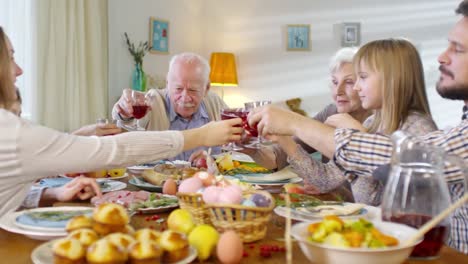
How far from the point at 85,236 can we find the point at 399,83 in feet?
4.58

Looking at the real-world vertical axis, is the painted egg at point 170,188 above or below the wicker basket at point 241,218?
below

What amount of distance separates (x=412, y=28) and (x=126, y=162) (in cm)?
509

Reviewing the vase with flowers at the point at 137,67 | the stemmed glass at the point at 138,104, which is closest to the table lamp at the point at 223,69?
the vase with flowers at the point at 137,67

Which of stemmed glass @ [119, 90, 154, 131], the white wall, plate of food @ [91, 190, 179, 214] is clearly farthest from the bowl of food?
the white wall

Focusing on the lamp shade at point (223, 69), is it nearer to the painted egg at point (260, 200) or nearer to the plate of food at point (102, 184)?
the plate of food at point (102, 184)

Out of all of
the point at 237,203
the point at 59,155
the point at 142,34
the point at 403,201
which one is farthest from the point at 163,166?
the point at 142,34

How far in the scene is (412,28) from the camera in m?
5.86

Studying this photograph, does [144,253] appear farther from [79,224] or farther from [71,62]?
[71,62]

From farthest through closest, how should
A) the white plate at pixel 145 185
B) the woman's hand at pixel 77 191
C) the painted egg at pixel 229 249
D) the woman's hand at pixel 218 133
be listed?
the white plate at pixel 145 185
the woman's hand at pixel 218 133
the woman's hand at pixel 77 191
the painted egg at pixel 229 249

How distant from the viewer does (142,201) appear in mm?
1515

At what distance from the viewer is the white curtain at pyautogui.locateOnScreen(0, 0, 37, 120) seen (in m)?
4.16

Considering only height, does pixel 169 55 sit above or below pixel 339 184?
above

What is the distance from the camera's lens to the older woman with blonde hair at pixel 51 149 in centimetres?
133

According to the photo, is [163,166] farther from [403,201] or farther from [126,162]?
[403,201]
